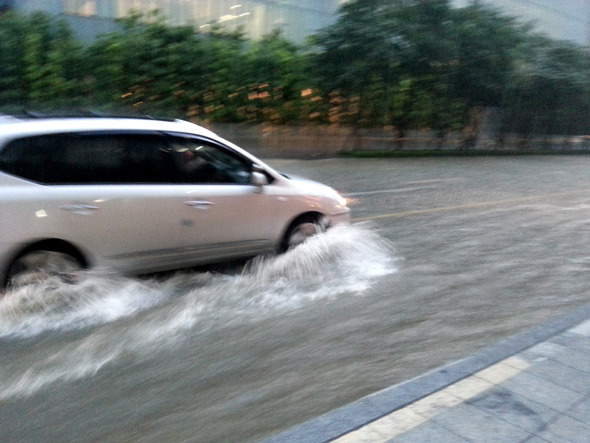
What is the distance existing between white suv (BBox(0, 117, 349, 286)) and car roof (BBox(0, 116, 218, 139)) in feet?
0.03

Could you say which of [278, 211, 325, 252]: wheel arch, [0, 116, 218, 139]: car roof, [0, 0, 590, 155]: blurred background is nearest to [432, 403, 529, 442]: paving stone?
[278, 211, 325, 252]: wheel arch

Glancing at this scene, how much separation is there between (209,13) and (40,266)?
27069 millimetres

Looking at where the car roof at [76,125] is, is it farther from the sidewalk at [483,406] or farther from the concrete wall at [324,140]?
the concrete wall at [324,140]

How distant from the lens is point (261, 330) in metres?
5.43

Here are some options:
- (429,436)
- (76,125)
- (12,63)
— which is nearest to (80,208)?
(76,125)

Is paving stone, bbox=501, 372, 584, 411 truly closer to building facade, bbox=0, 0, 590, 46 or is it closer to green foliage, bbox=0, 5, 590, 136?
green foliage, bbox=0, 5, 590, 136

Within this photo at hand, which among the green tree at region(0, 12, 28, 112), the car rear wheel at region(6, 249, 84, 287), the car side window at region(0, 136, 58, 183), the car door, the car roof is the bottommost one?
the car rear wheel at region(6, 249, 84, 287)

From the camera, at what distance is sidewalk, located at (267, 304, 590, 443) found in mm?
3391

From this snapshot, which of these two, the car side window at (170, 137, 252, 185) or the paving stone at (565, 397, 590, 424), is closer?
the paving stone at (565, 397, 590, 424)

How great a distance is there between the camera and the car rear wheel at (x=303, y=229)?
24.1 ft

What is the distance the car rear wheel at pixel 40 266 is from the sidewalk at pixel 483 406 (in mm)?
3016

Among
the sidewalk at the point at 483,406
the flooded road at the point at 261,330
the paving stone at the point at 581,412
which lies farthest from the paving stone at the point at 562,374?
the flooded road at the point at 261,330

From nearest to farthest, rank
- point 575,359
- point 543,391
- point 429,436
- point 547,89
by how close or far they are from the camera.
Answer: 1. point 429,436
2. point 543,391
3. point 575,359
4. point 547,89

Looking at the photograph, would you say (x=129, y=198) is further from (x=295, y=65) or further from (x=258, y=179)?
(x=295, y=65)
